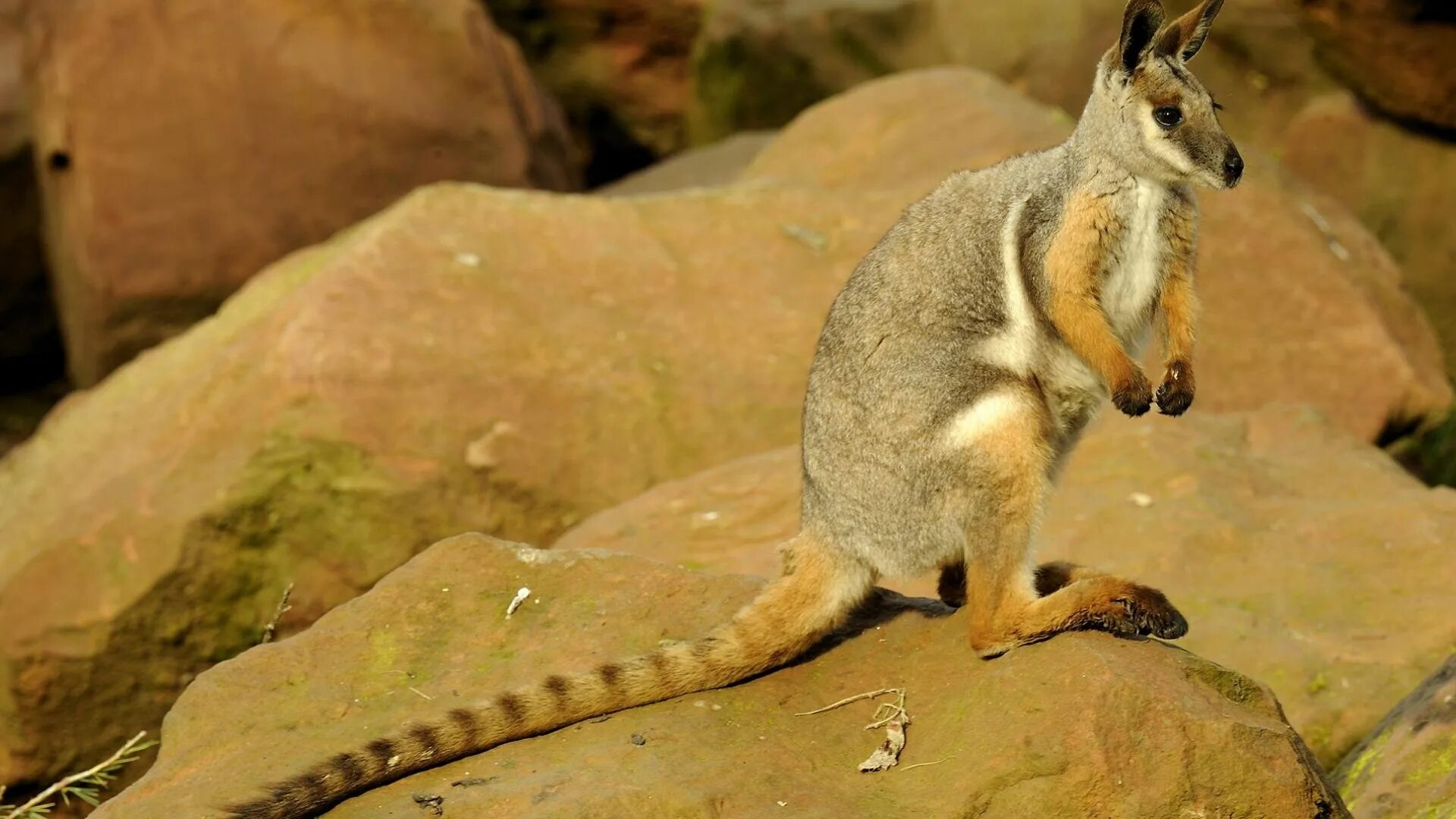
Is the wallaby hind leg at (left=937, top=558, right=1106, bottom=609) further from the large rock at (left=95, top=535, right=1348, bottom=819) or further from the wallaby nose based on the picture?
the wallaby nose

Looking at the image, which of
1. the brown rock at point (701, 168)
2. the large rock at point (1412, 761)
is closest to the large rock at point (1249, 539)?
the large rock at point (1412, 761)

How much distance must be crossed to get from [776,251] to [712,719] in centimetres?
505

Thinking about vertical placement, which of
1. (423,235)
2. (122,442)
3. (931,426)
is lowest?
(122,442)

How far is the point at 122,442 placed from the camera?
28.4 feet

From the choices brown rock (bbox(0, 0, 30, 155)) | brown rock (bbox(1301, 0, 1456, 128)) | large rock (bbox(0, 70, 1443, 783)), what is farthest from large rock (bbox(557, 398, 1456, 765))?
brown rock (bbox(0, 0, 30, 155))

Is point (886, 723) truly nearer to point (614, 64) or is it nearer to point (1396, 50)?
point (1396, 50)

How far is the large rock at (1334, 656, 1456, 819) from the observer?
16.4ft

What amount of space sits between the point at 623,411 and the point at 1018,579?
396 centimetres

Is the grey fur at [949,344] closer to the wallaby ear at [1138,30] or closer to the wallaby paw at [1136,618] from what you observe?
the wallaby ear at [1138,30]

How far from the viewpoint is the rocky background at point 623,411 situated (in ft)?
15.3

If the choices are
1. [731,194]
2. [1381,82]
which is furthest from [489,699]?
[1381,82]

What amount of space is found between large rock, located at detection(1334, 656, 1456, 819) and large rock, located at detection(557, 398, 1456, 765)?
598 millimetres

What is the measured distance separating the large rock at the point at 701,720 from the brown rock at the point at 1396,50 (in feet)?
26.1

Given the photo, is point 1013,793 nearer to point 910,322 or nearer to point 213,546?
point 910,322
